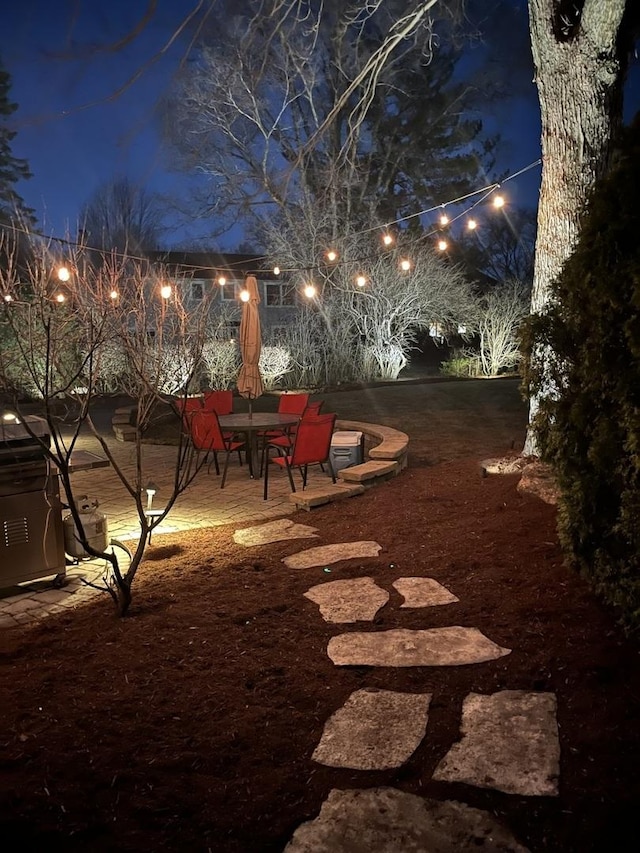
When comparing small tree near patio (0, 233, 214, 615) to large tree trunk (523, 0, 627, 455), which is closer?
small tree near patio (0, 233, 214, 615)

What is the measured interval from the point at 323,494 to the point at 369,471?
28.4 inches

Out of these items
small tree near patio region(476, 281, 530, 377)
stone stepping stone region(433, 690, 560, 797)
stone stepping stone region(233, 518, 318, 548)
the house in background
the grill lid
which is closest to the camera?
stone stepping stone region(433, 690, 560, 797)

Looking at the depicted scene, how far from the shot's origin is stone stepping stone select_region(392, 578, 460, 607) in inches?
138

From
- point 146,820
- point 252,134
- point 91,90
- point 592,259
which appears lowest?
point 146,820

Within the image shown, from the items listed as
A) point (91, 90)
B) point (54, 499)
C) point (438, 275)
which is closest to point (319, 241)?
point (438, 275)

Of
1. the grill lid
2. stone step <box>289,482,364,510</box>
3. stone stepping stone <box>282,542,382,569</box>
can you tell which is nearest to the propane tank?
the grill lid

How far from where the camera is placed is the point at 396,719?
2443 mm

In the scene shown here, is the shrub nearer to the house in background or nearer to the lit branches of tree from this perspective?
the lit branches of tree

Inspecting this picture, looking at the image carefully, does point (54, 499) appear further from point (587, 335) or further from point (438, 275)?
point (438, 275)

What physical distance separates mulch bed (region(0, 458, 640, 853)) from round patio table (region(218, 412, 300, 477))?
9.26 feet

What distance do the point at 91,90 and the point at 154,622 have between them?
404 cm

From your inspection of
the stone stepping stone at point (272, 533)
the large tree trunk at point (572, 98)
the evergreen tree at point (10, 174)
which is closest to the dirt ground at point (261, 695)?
the stone stepping stone at point (272, 533)

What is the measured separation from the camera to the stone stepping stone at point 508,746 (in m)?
2.06

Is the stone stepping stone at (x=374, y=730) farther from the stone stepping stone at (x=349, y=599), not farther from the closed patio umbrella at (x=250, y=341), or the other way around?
the closed patio umbrella at (x=250, y=341)
